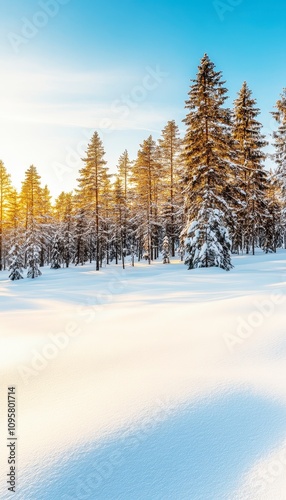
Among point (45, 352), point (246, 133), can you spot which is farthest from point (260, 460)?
point (246, 133)

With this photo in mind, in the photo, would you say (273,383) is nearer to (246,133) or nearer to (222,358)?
(222,358)

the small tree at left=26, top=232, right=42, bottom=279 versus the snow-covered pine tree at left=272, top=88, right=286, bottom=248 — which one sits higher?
the snow-covered pine tree at left=272, top=88, right=286, bottom=248

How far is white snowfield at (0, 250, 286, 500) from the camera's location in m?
2.04

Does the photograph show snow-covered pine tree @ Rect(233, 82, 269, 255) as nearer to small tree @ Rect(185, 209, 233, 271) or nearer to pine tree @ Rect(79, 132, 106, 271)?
small tree @ Rect(185, 209, 233, 271)

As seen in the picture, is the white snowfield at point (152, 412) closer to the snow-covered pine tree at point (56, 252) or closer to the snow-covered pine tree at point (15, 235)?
the snow-covered pine tree at point (15, 235)

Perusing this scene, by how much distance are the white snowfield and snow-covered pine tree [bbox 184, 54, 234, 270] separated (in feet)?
41.1

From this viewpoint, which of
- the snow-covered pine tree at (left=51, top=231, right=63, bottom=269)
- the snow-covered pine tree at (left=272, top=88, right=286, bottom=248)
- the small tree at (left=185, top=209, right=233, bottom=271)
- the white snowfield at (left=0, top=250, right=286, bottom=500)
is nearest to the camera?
the white snowfield at (left=0, top=250, right=286, bottom=500)

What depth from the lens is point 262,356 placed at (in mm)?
4098

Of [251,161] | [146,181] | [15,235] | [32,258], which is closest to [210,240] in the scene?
[251,161]

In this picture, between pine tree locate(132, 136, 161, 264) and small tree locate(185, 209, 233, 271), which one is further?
pine tree locate(132, 136, 161, 264)

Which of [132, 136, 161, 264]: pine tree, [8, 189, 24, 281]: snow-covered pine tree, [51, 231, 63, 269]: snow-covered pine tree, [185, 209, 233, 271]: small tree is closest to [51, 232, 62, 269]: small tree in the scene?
[51, 231, 63, 269]: snow-covered pine tree

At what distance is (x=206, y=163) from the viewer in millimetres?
18734

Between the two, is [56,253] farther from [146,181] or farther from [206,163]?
[206,163]

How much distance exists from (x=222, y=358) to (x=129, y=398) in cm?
161
